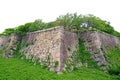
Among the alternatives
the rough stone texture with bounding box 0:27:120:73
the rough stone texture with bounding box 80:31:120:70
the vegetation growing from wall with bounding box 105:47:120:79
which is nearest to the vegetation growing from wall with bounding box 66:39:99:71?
the rough stone texture with bounding box 0:27:120:73

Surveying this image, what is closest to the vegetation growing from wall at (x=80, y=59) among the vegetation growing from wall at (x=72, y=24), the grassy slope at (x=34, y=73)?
the grassy slope at (x=34, y=73)

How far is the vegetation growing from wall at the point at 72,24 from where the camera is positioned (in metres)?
37.1

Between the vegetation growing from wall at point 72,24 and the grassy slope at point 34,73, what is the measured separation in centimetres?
713

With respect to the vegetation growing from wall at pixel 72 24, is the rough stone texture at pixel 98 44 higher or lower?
lower

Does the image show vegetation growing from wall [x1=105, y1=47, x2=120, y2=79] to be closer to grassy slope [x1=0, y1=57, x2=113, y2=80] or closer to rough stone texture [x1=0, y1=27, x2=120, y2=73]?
rough stone texture [x1=0, y1=27, x2=120, y2=73]

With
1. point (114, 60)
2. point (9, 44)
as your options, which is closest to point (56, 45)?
point (114, 60)

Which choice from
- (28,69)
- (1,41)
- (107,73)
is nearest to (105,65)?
(107,73)

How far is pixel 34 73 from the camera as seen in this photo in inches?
1094

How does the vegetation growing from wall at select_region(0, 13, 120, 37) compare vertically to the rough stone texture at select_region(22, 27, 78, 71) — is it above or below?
above

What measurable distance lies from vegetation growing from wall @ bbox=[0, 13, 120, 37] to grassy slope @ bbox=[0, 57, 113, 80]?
281 inches

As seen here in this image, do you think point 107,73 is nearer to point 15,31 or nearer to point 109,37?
point 109,37

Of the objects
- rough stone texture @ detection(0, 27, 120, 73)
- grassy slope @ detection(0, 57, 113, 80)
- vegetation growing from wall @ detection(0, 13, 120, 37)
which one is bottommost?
grassy slope @ detection(0, 57, 113, 80)

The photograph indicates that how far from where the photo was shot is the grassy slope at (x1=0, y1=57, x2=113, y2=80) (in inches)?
1053

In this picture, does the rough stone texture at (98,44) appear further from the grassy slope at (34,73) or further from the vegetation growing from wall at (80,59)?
the grassy slope at (34,73)
